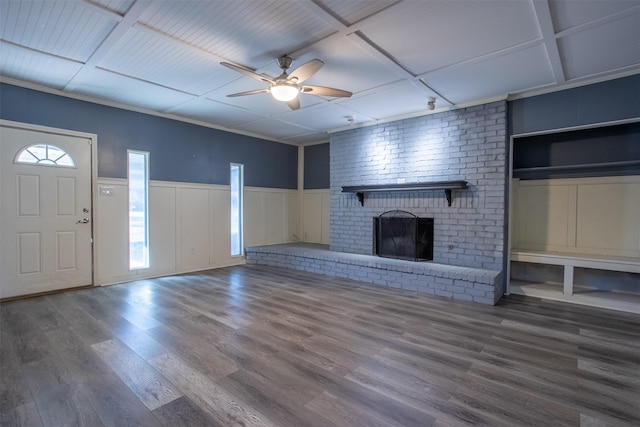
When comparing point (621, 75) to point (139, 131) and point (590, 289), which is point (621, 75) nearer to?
point (590, 289)

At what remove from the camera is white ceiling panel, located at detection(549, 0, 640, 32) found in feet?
7.44

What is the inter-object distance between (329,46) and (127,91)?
2.95m

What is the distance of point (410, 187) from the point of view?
4.84 meters

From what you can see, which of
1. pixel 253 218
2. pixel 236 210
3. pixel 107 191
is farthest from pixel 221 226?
pixel 107 191

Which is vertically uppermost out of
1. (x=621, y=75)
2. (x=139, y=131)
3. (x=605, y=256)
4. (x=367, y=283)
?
(x=621, y=75)

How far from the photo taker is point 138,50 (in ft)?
9.97

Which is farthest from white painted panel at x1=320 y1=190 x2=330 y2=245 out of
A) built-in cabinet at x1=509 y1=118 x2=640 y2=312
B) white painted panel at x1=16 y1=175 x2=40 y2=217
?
white painted panel at x1=16 y1=175 x2=40 y2=217

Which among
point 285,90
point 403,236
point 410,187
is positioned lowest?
point 403,236

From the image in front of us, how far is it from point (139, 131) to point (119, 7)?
111 inches

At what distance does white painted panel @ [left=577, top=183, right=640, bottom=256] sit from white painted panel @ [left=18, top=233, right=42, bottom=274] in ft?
23.8

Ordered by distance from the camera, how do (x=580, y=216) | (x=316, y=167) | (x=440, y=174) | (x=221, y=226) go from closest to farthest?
(x=580, y=216)
(x=440, y=174)
(x=221, y=226)
(x=316, y=167)

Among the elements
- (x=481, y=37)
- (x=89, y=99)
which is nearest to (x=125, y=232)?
(x=89, y=99)

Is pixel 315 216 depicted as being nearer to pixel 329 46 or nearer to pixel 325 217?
pixel 325 217

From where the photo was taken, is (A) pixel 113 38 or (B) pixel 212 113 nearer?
(A) pixel 113 38
